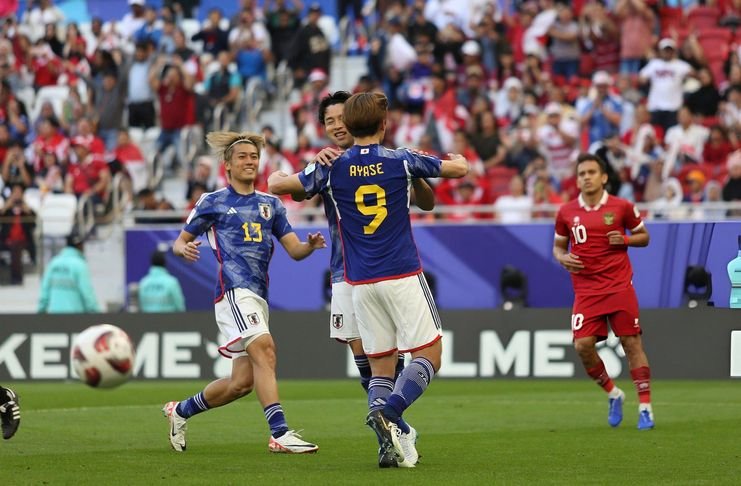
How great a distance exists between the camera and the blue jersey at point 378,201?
933 cm

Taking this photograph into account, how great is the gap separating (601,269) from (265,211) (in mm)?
3408

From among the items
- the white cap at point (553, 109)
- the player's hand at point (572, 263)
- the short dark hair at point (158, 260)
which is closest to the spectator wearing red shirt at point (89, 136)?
the short dark hair at point (158, 260)

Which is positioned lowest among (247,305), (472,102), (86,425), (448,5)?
(86,425)

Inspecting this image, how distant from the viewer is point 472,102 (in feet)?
80.0

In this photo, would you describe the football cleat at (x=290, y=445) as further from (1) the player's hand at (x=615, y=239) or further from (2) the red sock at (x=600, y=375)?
(1) the player's hand at (x=615, y=239)

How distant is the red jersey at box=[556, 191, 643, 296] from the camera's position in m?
12.8

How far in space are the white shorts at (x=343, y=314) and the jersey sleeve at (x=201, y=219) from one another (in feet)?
3.70

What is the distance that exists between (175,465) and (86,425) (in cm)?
349

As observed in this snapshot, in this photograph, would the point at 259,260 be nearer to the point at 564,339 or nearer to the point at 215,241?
the point at 215,241

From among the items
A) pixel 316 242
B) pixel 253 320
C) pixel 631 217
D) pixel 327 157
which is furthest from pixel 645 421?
pixel 327 157

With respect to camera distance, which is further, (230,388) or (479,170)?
(479,170)

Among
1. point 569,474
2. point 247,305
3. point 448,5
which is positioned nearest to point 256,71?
point 448,5

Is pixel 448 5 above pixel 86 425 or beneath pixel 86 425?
above

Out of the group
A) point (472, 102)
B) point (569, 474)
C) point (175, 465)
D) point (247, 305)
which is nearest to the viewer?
point (569, 474)
